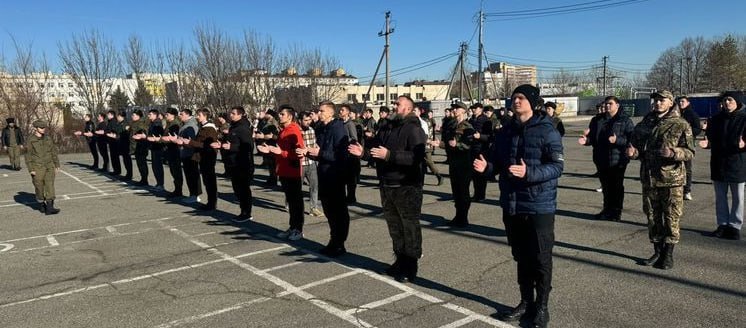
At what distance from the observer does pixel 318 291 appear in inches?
193

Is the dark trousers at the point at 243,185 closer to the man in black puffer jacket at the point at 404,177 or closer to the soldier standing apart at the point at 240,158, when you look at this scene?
the soldier standing apart at the point at 240,158

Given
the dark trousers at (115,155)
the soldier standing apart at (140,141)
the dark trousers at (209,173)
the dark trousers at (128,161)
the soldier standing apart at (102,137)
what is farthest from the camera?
the soldier standing apart at (102,137)

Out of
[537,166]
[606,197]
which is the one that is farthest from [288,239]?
[606,197]

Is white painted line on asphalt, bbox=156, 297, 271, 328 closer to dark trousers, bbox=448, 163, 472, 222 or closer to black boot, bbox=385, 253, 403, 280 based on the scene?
black boot, bbox=385, 253, 403, 280

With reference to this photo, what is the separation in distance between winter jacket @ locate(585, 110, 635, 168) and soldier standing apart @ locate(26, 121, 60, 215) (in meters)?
9.64

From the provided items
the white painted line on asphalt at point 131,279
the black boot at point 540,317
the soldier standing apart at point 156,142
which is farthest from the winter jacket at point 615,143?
the soldier standing apart at point 156,142

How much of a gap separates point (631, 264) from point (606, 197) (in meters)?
2.48

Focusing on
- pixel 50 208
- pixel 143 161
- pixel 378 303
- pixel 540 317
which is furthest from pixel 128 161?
pixel 540 317

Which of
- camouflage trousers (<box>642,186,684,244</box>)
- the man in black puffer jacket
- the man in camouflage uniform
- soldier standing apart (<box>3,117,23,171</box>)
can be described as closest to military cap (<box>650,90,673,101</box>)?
the man in camouflage uniform

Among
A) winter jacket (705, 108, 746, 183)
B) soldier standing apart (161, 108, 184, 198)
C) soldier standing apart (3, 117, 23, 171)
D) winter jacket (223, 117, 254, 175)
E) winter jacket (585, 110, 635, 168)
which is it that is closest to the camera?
winter jacket (705, 108, 746, 183)

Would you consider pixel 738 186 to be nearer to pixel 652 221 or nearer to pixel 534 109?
pixel 652 221

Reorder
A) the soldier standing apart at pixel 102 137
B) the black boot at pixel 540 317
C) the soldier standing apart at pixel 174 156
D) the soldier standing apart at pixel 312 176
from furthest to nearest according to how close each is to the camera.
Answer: the soldier standing apart at pixel 102 137 < the soldier standing apart at pixel 174 156 < the soldier standing apart at pixel 312 176 < the black boot at pixel 540 317

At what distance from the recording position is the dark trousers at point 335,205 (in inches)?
232

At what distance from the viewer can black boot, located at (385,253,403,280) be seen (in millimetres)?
5156
